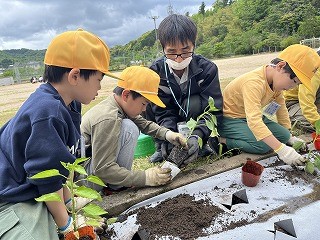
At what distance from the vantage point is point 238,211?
76.6 inches

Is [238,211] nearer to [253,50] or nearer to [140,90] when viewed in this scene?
[140,90]

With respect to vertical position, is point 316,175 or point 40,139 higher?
point 40,139

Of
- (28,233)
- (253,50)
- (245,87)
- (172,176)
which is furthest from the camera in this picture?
(253,50)

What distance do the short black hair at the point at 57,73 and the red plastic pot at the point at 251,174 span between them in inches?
52.4

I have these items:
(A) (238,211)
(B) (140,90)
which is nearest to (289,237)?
(A) (238,211)

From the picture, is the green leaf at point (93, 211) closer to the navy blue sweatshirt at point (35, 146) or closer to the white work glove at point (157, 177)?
the navy blue sweatshirt at point (35, 146)

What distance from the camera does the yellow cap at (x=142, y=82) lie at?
214 cm

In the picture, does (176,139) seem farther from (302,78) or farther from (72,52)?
(72,52)

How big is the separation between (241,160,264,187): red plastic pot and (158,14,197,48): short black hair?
48.2 inches

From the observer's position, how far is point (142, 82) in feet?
7.02

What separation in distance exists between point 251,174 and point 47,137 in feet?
4.78

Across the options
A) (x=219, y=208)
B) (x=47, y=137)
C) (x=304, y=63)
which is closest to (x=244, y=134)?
(x=304, y=63)

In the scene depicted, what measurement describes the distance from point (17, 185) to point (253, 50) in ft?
151

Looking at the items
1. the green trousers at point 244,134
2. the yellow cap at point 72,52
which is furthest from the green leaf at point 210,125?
the yellow cap at point 72,52
